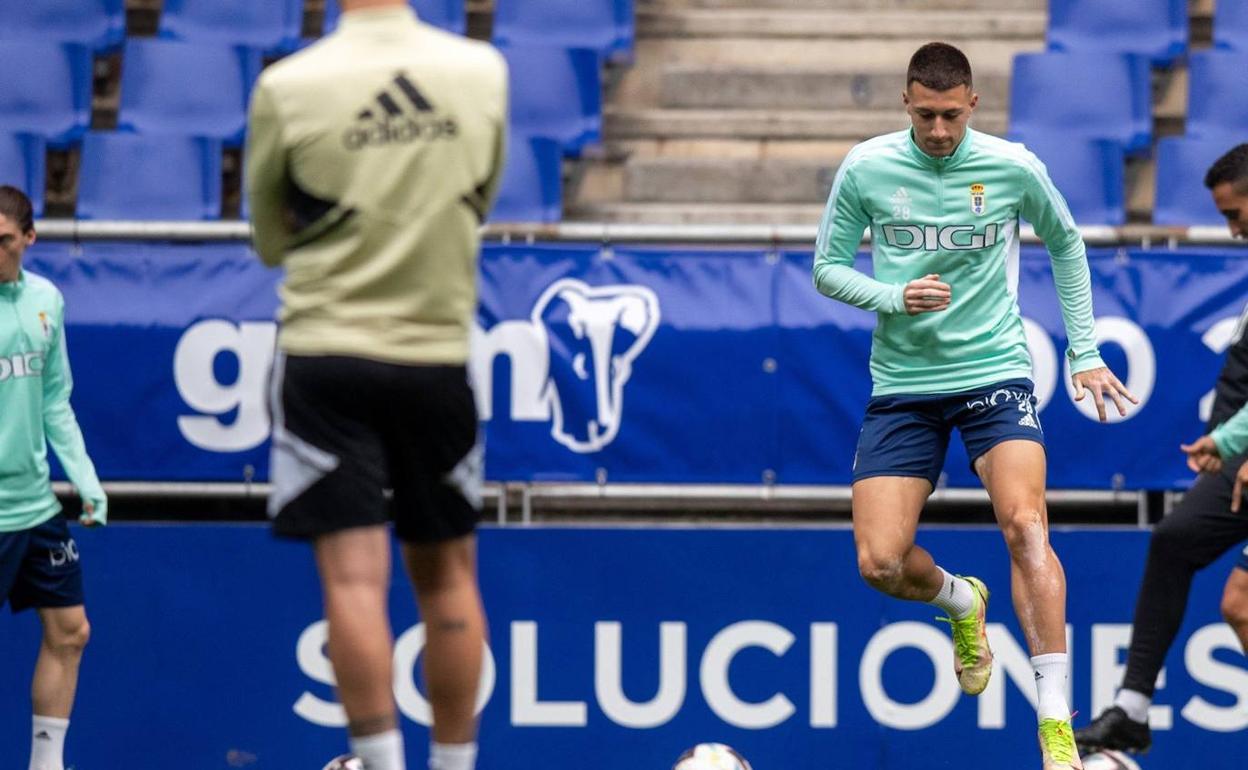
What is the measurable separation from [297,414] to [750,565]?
13.2 ft

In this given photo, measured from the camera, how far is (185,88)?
9648 mm

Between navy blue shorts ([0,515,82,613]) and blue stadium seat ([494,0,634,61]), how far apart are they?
14.8 feet

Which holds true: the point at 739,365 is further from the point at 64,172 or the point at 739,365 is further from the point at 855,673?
the point at 64,172

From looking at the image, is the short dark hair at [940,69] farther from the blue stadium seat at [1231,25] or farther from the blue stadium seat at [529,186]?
the blue stadium seat at [1231,25]

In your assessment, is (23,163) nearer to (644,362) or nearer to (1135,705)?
(644,362)

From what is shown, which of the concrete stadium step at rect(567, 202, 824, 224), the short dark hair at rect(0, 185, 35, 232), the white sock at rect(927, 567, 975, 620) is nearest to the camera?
the white sock at rect(927, 567, 975, 620)

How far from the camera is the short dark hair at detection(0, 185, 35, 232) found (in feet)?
20.7

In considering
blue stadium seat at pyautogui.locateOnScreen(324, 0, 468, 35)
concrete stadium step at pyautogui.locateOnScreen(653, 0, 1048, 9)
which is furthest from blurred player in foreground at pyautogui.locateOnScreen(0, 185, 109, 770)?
concrete stadium step at pyautogui.locateOnScreen(653, 0, 1048, 9)

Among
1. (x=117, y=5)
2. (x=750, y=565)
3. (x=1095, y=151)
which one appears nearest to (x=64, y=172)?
(x=117, y=5)

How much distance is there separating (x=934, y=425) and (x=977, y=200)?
2.43ft

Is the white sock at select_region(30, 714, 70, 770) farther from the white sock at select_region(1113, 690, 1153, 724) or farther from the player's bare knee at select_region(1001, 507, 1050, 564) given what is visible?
the white sock at select_region(1113, 690, 1153, 724)

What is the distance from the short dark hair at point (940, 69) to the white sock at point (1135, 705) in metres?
2.40

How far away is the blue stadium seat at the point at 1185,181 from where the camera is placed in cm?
893

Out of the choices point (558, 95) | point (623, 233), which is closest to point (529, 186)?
point (558, 95)
